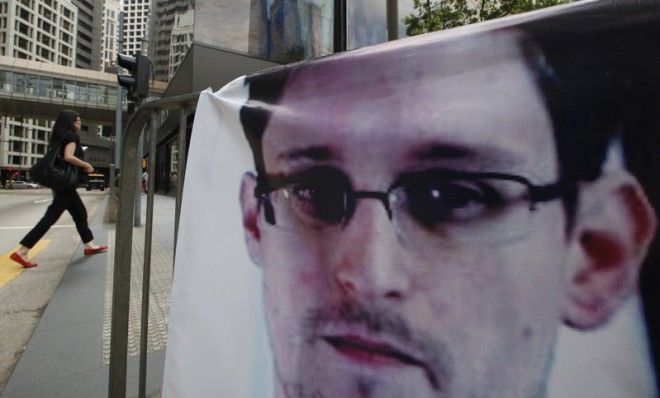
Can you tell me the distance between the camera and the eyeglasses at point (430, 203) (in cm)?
93

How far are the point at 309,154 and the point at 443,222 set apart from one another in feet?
1.38

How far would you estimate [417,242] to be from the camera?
1.03m

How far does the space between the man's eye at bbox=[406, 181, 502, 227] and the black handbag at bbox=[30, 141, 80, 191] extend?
14.8 ft

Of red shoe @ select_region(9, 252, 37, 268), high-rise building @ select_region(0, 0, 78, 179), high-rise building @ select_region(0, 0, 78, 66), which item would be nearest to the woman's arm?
red shoe @ select_region(9, 252, 37, 268)

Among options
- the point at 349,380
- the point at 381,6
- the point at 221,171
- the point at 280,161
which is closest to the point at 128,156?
the point at 221,171

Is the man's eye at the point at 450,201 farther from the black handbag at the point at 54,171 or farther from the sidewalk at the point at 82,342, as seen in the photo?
the black handbag at the point at 54,171

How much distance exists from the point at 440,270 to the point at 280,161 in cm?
56

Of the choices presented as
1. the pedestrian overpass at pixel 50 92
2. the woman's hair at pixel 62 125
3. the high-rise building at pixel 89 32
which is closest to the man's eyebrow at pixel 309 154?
the woman's hair at pixel 62 125

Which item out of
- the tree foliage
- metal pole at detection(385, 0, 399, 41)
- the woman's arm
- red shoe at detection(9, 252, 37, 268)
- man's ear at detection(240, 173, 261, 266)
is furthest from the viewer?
the tree foliage

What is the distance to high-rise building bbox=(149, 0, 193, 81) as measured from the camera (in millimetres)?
16438

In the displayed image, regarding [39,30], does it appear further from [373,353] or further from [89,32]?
[373,353]

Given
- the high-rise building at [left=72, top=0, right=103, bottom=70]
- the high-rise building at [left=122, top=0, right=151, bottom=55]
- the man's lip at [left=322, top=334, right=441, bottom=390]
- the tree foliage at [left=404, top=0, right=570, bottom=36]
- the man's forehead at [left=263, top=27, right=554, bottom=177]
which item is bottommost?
the man's lip at [left=322, top=334, right=441, bottom=390]

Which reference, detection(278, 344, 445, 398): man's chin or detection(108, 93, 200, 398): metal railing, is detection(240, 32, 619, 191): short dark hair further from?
detection(108, 93, 200, 398): metal railing

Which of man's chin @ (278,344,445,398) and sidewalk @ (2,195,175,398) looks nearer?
man's chin @ (278,344,445,398)
